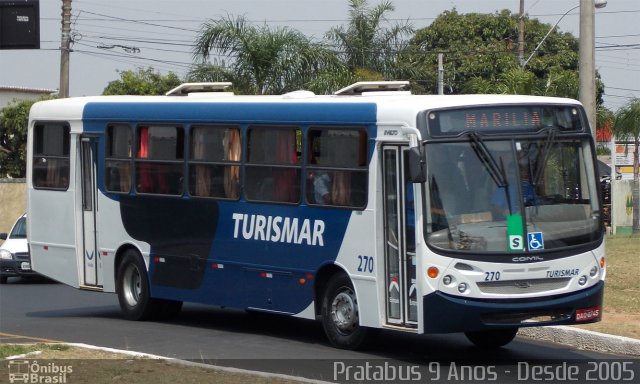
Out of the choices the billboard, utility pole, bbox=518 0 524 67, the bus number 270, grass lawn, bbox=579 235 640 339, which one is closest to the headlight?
grass lawn, bbox=579 235 640 339

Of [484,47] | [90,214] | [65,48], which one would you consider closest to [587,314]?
[90,214]

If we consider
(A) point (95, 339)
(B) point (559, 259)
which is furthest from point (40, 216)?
(B) point (559, 259)

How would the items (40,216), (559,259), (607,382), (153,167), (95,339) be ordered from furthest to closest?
1. (40,216)
2. (153,167)
3. (95,339)
4. (559,259)
5. (607,382)

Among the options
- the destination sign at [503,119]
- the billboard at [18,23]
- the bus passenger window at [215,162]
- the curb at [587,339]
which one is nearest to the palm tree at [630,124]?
the curb at [587,339]

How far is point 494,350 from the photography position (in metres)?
13.0

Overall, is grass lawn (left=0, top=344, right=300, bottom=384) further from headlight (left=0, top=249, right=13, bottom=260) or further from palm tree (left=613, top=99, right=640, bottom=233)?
palm tree (left=613, top=99, right=640, bottom=233)

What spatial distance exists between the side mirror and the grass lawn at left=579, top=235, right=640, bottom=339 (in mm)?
3562

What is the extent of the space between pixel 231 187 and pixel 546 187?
4193mm

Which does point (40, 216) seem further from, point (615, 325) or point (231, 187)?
point (615, 325)

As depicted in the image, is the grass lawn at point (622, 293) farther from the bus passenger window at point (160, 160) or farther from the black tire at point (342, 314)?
the bus passenger window at point (160, 160)

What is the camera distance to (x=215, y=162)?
47.5 feet

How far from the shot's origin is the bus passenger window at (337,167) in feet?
41.0

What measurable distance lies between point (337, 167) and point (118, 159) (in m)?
4.36

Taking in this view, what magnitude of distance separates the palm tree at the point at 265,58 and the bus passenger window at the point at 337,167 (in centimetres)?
1491
